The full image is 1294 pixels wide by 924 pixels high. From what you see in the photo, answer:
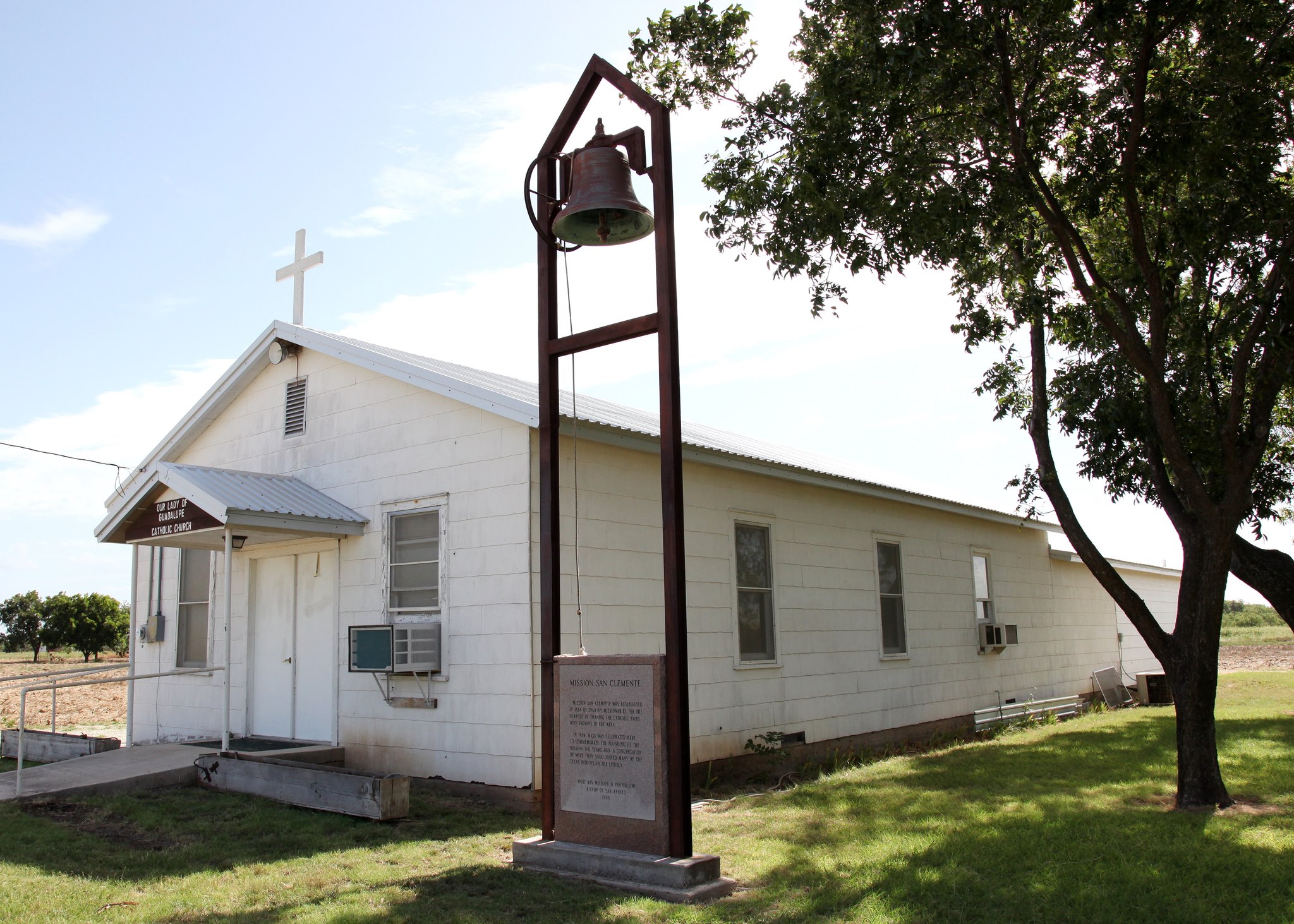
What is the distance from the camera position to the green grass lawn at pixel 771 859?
220 inches

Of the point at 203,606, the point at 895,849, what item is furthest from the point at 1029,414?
the point at 203,606

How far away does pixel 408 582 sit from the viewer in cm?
1020

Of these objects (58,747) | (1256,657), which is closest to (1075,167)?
(58,747)

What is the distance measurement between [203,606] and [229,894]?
734 cm

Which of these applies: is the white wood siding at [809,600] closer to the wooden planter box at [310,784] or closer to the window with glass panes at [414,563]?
the window with glass panes at [414,563]

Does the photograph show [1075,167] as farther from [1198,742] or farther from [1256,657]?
[1256,657]

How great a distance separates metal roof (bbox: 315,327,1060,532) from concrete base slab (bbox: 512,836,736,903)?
3.64 meters

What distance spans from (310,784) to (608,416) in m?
4.97

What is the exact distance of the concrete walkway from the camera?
8867 millimetres

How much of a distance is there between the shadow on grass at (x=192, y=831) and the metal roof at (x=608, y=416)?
11.1ft

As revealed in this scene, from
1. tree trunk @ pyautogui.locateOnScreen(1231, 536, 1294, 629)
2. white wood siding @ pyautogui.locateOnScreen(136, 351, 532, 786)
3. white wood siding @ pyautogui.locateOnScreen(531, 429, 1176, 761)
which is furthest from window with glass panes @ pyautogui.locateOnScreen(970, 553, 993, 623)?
white wood siding @ pyautogui.locateOnScreen(136, 351, 532, 786)

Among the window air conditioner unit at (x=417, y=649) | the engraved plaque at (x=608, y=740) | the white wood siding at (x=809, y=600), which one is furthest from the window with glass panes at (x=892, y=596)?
the engraved plaque at (x=608, y=740)

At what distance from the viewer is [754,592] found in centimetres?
1185

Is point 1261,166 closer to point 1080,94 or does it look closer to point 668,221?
point 1080,94
